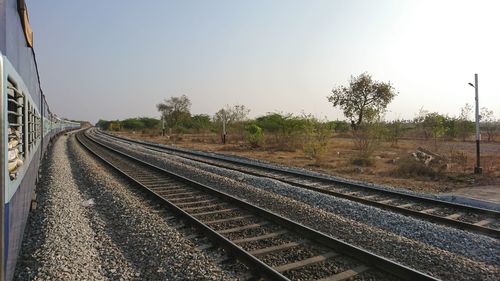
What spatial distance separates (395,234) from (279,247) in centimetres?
239

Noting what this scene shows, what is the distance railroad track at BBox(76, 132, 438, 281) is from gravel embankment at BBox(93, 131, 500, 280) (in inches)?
25.6

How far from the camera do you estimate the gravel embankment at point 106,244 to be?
15.6 feet

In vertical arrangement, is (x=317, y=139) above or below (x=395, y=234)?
above

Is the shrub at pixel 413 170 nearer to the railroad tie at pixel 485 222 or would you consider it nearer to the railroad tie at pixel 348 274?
the railroad tie at pixel 485 222

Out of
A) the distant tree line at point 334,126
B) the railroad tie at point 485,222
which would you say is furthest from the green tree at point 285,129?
the railroad tie at point 485,222

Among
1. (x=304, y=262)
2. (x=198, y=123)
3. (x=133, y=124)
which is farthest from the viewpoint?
(x=133, y=124)

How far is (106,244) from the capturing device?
5.89m

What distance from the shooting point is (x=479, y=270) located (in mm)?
4859

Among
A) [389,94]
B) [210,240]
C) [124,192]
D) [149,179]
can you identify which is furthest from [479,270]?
[389,94]

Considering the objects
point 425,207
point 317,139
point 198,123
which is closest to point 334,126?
point 317,139

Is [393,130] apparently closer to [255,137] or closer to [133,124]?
[255,137]

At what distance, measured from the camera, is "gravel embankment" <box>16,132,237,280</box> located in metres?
4.75

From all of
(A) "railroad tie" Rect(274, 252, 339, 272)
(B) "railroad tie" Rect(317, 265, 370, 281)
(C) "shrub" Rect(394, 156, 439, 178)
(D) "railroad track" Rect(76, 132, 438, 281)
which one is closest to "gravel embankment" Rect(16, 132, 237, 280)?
(D) "railroad track" Rect(76, 132, 438, 281)

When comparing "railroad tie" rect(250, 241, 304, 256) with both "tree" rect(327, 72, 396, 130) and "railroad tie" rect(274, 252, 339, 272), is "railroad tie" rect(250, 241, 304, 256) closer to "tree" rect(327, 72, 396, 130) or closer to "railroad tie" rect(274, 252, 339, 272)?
"railroad tie" rect(274, 252, 339, 272)
